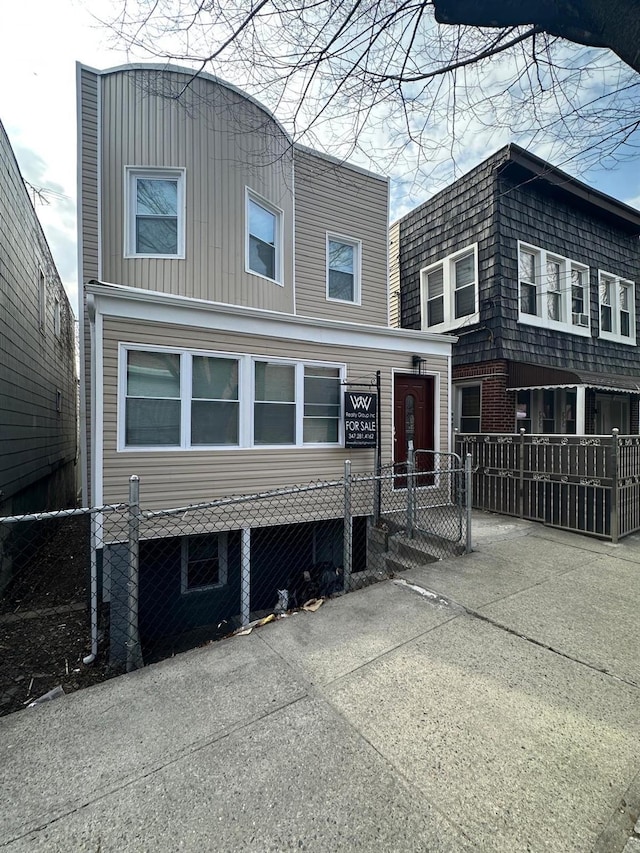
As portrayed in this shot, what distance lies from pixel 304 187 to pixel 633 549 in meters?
8.28

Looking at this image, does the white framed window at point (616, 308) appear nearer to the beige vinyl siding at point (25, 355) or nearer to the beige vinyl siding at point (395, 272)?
the beige vinyl siding at point (395, 272)

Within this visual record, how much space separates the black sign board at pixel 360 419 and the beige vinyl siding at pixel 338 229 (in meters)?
2.35

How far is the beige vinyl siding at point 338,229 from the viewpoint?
7965 millimetres

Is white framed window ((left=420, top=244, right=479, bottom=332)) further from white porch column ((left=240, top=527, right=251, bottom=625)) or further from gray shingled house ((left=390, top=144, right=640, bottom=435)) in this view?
white porch column ((left=240, top=527, right=251, bottom=625))

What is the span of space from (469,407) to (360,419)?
392 centimetres

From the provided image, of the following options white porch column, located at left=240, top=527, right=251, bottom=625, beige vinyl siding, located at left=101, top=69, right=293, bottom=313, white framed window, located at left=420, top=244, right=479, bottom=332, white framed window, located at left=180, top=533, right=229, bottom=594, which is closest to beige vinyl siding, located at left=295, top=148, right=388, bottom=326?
beige vinyl siding, located at left=101, top=69, right=293, bottom=313

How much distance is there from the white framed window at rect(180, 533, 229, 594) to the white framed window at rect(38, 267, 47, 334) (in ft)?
21.3

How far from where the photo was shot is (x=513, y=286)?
865 centimetres

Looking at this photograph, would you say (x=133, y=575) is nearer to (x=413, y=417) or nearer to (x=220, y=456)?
(x=220, y=456)

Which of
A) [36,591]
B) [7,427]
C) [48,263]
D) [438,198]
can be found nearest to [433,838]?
[36,591]

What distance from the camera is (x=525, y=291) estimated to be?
9023 millimetres

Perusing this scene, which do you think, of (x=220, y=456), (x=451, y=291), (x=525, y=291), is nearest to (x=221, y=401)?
(x=220, y=456)

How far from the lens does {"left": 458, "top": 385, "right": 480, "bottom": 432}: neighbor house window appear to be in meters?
9.16

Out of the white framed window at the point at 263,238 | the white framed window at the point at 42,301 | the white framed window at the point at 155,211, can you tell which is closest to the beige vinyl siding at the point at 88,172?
the white framed window at the point at 155,211
